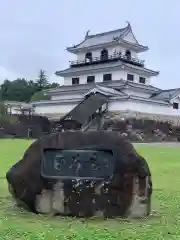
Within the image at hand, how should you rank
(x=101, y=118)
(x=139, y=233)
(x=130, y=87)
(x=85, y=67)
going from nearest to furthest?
(x=139, y=233), (x=101, y=118), (x=130, y=87), (x=85, y=67)

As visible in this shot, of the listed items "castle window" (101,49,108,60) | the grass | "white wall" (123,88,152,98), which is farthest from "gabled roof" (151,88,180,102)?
the grass

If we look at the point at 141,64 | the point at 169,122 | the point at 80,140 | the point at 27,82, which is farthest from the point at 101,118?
the point at 27,82

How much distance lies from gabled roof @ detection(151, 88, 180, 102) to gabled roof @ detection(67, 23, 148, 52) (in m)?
5.28

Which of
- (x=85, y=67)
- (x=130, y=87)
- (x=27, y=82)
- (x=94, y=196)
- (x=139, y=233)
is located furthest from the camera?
(x=27, y=82)

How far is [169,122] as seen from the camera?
3547 cm

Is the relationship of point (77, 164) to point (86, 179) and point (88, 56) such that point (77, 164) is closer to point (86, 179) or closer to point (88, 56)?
point (86, 179)

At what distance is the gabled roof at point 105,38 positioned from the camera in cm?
3875

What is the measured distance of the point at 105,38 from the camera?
39.9 meters

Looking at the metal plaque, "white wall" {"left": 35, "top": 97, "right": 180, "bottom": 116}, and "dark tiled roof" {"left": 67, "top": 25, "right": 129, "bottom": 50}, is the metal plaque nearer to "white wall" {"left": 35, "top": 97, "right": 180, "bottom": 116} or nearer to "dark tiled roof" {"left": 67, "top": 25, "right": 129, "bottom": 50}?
"white wall" {"left": 35, "top": 97, "right": 180, "bottom": 116}

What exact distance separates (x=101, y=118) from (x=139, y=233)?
2792 cm

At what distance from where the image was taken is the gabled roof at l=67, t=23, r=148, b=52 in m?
38.8

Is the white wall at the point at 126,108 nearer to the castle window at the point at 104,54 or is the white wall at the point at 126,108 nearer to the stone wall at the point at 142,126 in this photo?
the stone wall at the point at 142,126

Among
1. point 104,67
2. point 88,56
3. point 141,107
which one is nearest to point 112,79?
point 104,67

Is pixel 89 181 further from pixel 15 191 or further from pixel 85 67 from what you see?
pixel 85 67
